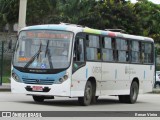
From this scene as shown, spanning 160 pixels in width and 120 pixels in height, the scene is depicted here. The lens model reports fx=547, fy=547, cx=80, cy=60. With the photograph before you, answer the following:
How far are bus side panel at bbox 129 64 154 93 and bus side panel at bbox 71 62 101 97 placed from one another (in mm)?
3099

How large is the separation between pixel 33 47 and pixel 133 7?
33114 millimetres

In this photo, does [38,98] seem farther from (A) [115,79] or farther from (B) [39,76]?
(A) [115,79]

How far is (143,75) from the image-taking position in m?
24.4

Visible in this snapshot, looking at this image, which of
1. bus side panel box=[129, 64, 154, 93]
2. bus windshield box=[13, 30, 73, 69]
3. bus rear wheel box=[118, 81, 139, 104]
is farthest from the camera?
bus side panel box=[129, 64, 154, 93]

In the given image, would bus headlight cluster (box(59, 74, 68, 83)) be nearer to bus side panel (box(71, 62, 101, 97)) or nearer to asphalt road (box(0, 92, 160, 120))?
bus side panel (box(71, 62, 101, 97))

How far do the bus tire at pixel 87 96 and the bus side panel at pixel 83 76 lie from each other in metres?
0.28

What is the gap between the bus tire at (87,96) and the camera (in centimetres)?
1928

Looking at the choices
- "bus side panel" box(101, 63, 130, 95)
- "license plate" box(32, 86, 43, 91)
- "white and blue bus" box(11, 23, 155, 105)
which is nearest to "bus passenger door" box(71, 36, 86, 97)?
"white and blue bus" box(11, 23, 155, 105)

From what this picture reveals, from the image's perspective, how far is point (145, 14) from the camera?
181ft

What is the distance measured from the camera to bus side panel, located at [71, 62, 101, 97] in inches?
733

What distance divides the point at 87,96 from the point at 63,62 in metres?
1.81

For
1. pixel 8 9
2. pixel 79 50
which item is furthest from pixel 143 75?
pixel 8 9

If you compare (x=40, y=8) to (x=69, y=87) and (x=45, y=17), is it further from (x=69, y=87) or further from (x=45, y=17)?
(x=69, y=87)

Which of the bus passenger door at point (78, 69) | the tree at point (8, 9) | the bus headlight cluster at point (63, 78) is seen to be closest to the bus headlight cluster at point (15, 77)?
the bus headlight cluster at point (63, 78)
